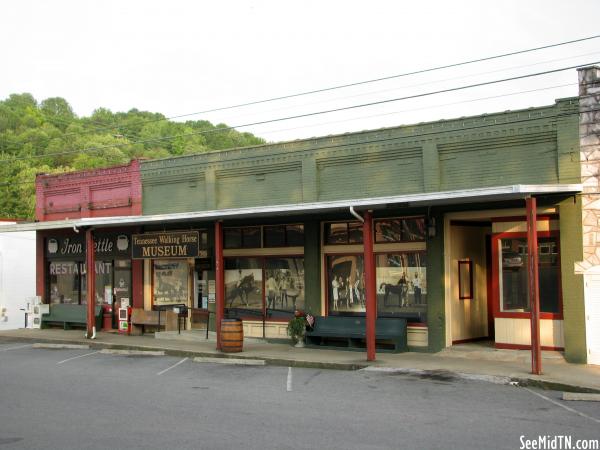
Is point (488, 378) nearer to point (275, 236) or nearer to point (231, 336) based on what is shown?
point (231, 336)

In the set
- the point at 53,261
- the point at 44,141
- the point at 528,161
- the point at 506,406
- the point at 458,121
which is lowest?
the point at 506,406

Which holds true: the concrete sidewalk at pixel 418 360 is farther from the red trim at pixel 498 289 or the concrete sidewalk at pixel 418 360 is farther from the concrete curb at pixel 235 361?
the red trim at pixel 498 289

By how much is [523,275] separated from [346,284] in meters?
4.79

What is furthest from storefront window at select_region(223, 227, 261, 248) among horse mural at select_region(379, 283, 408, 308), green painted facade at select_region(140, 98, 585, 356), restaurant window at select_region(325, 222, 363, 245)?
horse mural at select_region(379, 283, 408, 308)

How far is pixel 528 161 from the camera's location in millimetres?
15906

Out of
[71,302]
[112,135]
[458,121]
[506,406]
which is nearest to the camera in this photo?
[506,406]

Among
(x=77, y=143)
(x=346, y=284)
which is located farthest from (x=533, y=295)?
(x=77, y=143)

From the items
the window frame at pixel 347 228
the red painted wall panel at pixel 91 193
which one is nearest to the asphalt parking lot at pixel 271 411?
the window frame at pixel 347 228

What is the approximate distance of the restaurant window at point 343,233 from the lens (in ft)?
61.5

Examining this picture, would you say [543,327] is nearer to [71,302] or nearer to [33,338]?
[33,338]

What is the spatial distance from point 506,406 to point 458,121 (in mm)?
8030

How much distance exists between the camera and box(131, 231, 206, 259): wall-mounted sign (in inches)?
Answer: 786

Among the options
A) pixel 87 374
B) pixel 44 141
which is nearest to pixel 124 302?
pixel 87 374

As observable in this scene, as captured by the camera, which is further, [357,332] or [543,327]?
[357,332]
